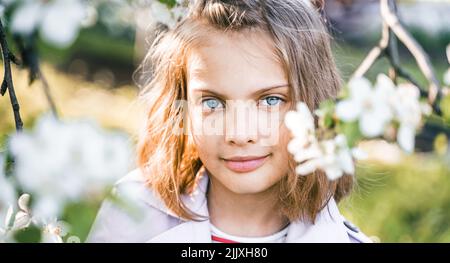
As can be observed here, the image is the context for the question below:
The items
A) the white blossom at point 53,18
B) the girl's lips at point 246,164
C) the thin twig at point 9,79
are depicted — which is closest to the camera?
the white blossom at point 53,18

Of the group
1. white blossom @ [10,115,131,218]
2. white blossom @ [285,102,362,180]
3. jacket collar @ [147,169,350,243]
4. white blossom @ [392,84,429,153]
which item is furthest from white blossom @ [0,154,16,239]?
white blossom @ [392,84,429,153]

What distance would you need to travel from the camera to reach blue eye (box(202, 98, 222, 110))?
47.8 inches

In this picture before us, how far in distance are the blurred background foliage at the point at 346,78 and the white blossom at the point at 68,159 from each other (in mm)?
832

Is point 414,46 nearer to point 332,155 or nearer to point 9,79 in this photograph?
point 332,155

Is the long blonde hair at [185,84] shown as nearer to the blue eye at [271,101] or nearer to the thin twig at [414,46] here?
the blue eye at [271,101]

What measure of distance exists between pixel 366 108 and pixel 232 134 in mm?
345

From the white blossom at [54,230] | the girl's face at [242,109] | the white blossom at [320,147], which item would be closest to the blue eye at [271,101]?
the girl's face at [242,109]

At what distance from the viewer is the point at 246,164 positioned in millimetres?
1207

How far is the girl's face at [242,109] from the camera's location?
117 centimetres

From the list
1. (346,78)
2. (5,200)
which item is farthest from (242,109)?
(346,78)

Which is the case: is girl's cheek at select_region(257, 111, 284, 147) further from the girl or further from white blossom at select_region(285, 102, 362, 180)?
white blossom at select_region(285, 102, 362, 180)

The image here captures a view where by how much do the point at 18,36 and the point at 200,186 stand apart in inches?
19.4

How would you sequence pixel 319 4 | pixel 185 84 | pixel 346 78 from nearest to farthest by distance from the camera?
pixel 185 84 < pixel 319 4 < pixel 346 78

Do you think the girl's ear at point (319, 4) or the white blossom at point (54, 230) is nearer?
the white blossom at point (54, 230)
